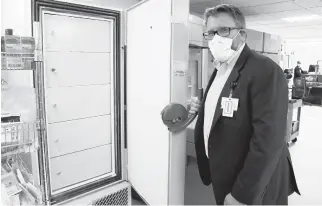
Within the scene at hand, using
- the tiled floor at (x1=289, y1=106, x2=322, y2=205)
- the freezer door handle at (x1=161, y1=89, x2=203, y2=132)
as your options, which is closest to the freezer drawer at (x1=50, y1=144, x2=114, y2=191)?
the freezer door handle at (x1=161, y1=89, x2=203, y2=132)

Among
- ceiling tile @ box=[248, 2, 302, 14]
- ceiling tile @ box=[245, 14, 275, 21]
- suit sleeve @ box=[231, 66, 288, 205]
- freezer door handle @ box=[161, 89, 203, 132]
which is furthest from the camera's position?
ceiling tile @ box=[245, 14, 275, 21]

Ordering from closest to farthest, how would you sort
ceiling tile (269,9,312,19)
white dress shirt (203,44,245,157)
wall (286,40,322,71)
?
white dress shirt (203,44,245,157)
ceiling tile (269,9,312,19)
wall (286,40,322,71)

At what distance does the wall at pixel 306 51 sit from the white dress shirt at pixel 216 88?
13.9m

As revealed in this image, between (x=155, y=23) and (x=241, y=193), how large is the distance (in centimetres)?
119

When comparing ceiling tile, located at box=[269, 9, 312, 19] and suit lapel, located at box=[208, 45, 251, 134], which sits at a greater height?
ceiling tile, located at box=[269, 9, 312, 19]

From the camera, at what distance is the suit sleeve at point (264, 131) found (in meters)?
1.15

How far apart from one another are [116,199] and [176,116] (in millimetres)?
1210

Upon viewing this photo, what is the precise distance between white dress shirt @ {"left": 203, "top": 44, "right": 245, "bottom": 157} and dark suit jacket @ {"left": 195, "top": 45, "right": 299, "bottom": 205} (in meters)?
0.08

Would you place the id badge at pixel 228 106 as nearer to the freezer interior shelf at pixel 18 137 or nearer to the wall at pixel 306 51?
the freezer interior shelf at pixel 18 137

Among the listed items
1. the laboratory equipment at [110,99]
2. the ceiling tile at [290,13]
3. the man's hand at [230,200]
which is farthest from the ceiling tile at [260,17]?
the man's hand at [230,200]

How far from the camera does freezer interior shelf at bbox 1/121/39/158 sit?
1.34 metres

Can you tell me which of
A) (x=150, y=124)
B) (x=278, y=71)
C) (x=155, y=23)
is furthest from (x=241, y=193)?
(x=155, y=23)

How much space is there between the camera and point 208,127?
1418 millimetres

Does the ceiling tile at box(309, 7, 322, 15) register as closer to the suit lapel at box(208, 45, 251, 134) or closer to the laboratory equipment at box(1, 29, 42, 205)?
the suit lapel at box(208, 45, 251, 134)
